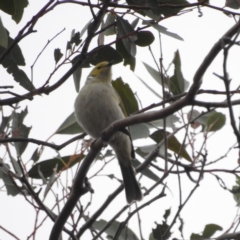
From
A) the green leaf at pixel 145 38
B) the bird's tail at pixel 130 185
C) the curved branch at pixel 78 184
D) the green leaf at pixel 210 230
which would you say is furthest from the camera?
the bird's tail at pixel 130 185

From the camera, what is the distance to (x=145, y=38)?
3.34m

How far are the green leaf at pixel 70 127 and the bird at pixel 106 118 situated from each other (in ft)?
0.11

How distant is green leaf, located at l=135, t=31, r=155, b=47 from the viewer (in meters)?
3.32

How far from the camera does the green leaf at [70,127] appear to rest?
3750mm

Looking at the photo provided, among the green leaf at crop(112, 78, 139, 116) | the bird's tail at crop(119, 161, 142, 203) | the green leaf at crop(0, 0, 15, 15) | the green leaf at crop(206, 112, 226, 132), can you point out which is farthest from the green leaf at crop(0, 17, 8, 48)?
the bird's tail at crop(119, 161, 142, 203)

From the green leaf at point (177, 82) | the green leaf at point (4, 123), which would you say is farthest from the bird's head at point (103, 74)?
the green leaf at point (4, 123)

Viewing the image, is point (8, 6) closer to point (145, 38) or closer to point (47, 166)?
point (145, 38)

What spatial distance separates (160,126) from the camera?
382 cm

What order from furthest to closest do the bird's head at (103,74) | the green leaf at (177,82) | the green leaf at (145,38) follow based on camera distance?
1. the bird's head at (103,74)
2. the green leaf at (177,82)
3. the green leaf at (145,38)

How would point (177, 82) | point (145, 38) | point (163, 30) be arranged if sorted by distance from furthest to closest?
point (177, 82) < point (145, 38) < point (163, 30)

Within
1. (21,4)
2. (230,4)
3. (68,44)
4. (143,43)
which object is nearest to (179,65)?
(143,43)

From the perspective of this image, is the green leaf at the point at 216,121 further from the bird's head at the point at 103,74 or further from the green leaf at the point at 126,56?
the bird's head at the point at 103,74

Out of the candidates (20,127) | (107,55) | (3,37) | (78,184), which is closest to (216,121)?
(107,55)

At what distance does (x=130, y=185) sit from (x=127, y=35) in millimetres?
1570
